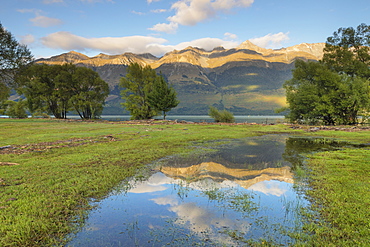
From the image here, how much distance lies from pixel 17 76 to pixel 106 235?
49.9 meters

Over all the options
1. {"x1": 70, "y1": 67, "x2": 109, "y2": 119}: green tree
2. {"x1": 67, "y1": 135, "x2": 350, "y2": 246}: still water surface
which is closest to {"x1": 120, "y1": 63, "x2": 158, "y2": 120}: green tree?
{"x1": 70, "y1": 67, "x2": 109, "y2": 119}: green tree

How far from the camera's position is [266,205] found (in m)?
7.35

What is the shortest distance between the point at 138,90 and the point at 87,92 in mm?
16552

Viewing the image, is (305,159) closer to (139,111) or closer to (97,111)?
(139,111)

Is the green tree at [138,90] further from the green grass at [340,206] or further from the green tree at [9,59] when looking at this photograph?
the green grass at [340,206]

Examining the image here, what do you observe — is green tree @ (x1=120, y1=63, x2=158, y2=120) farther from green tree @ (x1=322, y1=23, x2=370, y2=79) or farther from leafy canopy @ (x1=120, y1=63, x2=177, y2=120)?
green tree @ (x1=322, y1=23, x2=370, y2=79)

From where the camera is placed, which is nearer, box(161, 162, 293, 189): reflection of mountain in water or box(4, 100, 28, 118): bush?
box(161, 162, 293, 189): reflection of mountain in water

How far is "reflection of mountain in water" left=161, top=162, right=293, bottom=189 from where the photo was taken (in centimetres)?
1037

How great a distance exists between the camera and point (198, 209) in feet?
22.8

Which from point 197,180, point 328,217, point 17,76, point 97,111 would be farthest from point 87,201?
point 97,111

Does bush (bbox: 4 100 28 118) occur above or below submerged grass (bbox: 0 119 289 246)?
above

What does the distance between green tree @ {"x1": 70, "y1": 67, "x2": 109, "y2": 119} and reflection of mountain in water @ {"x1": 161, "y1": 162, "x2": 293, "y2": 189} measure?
60.9 m

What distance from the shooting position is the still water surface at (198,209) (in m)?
5.26

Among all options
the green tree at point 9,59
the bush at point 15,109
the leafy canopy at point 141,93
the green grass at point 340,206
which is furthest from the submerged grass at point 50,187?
the bush at point 15,109
